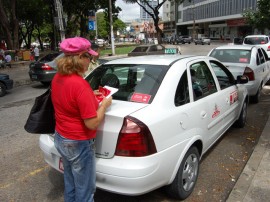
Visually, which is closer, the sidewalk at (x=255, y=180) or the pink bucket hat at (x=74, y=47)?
the pink bucket hat at (x=74, y=47)

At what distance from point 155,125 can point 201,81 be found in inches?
55.1

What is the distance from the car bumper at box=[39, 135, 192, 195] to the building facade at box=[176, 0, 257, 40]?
60136mm

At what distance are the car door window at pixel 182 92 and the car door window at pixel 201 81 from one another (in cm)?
19

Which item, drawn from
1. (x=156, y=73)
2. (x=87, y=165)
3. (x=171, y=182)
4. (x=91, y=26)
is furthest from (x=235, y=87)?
(x=91, y=26)

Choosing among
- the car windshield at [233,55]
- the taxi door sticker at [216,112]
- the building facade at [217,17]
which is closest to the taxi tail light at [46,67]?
the car windshield at [233,55]

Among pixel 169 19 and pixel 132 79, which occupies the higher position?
pixel 169 19

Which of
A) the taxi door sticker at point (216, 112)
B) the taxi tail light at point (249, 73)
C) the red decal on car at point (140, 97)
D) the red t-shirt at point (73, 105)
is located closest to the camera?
the red t-shirt at point (73, 105)

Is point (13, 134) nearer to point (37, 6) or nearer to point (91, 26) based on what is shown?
point (91, 26)

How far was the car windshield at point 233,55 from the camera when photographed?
26.3ft

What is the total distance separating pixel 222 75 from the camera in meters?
4.92

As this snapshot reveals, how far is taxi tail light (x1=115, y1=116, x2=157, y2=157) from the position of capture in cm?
278

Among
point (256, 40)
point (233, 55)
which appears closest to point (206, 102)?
point (233, 55)

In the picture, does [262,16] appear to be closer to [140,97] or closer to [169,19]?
[140,97]

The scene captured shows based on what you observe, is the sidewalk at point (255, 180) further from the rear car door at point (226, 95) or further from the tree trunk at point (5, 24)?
the tree trunk at point (5, 24)
